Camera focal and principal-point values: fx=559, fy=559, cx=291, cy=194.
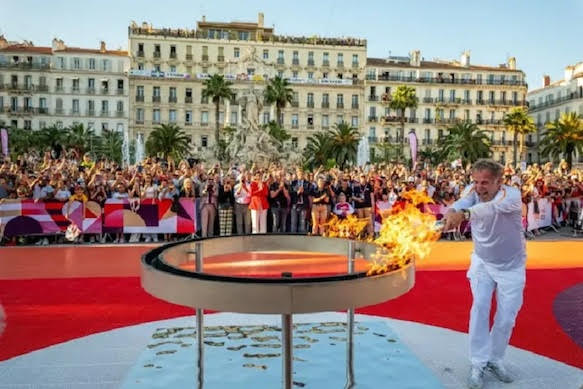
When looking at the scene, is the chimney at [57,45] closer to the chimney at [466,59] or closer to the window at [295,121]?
the window at [295,121]

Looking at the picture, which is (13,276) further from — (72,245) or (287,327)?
(287,327)

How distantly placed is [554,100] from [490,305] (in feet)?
308

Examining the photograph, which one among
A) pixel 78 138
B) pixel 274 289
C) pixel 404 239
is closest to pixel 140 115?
pixel 78 138

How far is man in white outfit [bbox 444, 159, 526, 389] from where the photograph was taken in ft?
15.1

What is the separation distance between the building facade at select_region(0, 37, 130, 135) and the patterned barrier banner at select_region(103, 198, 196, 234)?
69116mm

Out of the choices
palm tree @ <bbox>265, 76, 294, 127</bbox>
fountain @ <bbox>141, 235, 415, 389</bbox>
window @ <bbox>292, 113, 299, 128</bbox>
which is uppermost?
palm tree @ <bbox>265, 76, 294, 127</bbox>

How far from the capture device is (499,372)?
15.9ft

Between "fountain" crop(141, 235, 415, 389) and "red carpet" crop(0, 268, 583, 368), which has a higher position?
"fountain" crop(141, 235, 415, 389)

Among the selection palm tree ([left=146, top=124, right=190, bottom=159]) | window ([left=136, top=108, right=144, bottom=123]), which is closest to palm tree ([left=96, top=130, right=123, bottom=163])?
window ([left=136, top=108, right=144, bottom=123])

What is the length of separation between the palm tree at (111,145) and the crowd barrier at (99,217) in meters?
54.3

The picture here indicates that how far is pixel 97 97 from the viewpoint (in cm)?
8112

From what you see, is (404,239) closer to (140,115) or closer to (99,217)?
(99,217)

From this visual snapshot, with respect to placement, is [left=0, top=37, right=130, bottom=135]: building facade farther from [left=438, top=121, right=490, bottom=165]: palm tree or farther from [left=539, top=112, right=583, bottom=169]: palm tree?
[left=539, top=112, right=583, bottom=169]: palm tree

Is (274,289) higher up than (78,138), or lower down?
lower down
